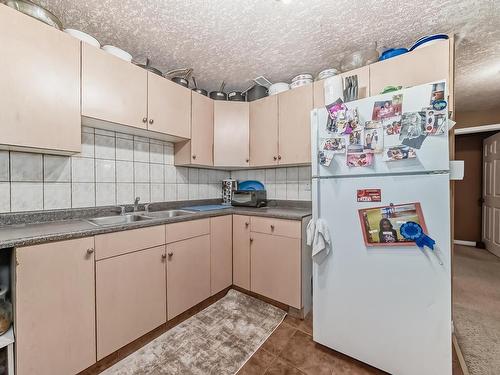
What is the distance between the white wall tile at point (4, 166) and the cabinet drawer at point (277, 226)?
1.73 metres

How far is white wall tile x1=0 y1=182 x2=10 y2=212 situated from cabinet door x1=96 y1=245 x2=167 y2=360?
71 cm

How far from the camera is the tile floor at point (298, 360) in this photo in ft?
4.10

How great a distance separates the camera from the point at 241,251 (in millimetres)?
2076

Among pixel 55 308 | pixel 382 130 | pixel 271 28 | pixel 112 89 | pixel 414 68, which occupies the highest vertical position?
pixel 271 28

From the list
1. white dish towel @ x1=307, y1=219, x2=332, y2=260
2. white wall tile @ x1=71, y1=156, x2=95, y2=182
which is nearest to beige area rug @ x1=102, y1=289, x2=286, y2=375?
white dish towel @ x1=307, y1=219, x2=332, y2=260

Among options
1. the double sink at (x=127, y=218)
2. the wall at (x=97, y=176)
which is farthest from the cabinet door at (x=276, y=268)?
the wall at (x=97, y=176)

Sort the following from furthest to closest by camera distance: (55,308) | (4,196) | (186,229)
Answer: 1. (186,229)
2. (4,196)
3. (55,308)

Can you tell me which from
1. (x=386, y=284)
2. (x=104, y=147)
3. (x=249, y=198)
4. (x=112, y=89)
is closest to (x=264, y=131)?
(x=249, y=198)

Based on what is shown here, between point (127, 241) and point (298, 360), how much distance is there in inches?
52.9

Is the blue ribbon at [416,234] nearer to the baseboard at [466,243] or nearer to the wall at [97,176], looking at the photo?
the wall at [97,176]

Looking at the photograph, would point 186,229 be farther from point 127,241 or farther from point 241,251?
point 241,251

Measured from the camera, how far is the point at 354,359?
1334mm

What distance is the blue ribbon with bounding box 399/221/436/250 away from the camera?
104 cm

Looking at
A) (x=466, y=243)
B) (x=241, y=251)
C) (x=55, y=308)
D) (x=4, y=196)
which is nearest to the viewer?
(x=55, y=308)
